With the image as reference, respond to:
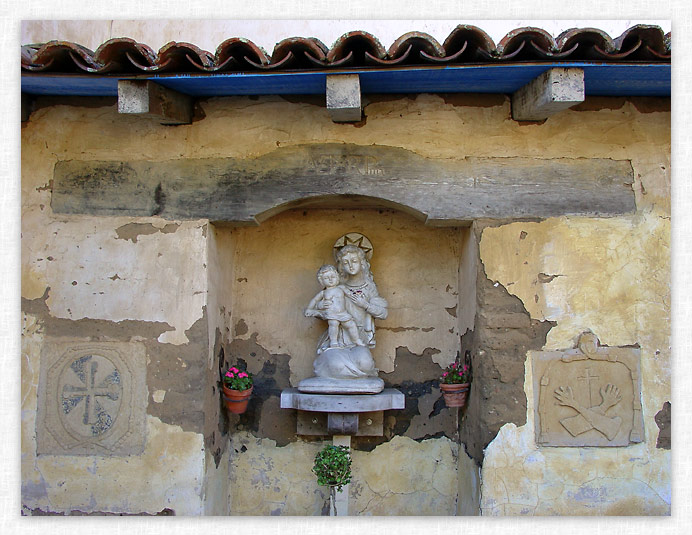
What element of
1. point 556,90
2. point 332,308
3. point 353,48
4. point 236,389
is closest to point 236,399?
point 236,389

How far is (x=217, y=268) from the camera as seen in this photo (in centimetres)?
436

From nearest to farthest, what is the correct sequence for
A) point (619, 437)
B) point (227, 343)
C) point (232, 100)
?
point (619, 437)
point (232, 100)
point (227, 343)

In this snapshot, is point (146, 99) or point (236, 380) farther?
point (236, 380)

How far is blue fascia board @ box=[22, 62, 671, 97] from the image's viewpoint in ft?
11.6

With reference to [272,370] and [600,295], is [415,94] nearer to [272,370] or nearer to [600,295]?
[600,295]

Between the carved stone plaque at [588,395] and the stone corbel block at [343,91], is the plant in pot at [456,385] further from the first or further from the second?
the stone corbel block at [343,91]

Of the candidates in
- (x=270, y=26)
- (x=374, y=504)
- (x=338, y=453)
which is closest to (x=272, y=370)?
(x=338, y=453)

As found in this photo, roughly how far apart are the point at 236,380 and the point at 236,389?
0.20 feet

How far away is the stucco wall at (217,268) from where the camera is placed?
154 inches

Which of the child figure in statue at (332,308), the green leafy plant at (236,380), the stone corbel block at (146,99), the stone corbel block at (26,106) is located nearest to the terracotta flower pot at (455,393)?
the child figure in statue at (332,308)

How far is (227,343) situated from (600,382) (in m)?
2.53

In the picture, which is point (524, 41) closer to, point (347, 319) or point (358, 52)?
point (358, 52)

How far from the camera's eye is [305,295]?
4820 millimetres

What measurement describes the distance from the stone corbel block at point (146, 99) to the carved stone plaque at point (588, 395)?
8.92 ft
